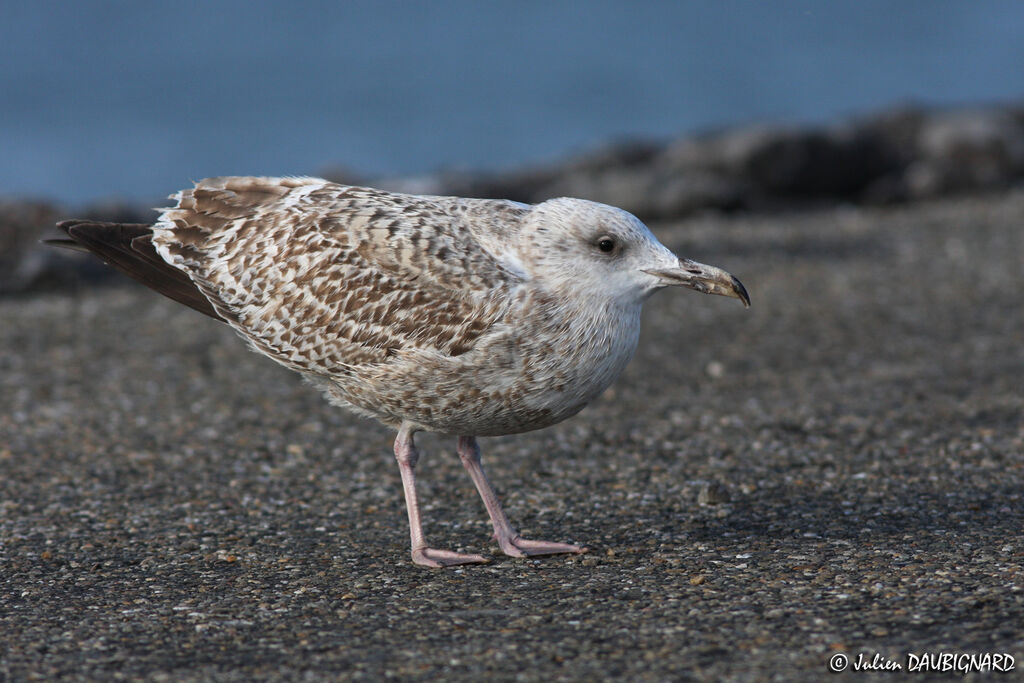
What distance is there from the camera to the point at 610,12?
42.5 meters

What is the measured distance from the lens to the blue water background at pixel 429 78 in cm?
2988

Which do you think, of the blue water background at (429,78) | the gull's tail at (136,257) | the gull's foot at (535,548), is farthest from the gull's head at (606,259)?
the blue water background at (429,78)

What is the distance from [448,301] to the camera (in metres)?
5.29

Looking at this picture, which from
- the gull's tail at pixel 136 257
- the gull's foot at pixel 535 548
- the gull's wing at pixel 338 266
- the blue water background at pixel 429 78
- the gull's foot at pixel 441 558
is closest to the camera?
the gull's wing at pixel 338 266

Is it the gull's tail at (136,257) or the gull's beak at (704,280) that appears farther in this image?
the gull's tail at (136,257)

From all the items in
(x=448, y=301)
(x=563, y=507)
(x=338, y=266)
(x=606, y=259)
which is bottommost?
(x=563, y=507)

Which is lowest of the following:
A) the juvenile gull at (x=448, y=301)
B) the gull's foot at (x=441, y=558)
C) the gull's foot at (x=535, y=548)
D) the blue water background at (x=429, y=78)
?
the gull's foot at (x=441, y=558)

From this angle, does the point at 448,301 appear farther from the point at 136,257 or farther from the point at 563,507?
the point at 136,257

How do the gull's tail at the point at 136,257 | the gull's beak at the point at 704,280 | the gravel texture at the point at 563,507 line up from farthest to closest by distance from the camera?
the gull's tail at the point at 136,257 < the gull's beak at the point at 704,280 < the gravel texture at the point at 563,507

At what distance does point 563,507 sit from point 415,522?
3.58 ft

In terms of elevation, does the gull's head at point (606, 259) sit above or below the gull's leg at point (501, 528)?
above

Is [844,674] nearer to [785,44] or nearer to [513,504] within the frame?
[513,504]

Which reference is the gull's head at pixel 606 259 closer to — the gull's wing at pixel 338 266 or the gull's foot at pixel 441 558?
the gull's wing at pixel 338 266

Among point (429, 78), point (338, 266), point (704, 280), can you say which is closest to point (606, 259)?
point (704, 280)
